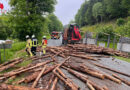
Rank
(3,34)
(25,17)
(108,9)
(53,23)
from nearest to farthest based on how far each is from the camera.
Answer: (25,17) < (3,34) < (108,9) < (53,23)

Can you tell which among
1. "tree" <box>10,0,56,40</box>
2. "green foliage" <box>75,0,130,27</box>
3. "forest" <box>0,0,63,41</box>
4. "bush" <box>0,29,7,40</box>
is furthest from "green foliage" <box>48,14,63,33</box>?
"tree" <box>10,0,56,40</box>

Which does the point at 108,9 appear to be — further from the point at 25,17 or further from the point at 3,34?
the point at 3,34

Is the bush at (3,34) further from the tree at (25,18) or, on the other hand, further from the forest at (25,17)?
the tree at (25,18)

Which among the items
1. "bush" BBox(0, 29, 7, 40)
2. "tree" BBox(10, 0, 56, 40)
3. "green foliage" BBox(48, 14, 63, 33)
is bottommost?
"bush" BBox(0, 29, 7, 40)

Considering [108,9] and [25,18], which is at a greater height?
[108,9]

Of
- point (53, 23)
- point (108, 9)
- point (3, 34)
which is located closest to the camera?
point (3, 34)

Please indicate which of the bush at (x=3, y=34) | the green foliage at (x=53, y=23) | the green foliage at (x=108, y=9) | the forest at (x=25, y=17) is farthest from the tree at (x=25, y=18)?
the green foliage at (x=53, y=23)

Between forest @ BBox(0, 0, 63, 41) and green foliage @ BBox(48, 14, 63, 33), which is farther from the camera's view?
green foliage @ BBox(48, 14, 63, 33)

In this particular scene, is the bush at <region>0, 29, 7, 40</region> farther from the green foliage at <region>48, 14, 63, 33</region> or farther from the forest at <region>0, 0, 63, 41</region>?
the green foliage at <region>48, 14, 63, 33</region>

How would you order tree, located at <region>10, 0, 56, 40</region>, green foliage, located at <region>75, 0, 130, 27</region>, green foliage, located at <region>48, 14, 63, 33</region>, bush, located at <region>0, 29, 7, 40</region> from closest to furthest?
tree, located at <region>10, 0, 56, 40</region>
bush, located at <region>0, 29, 7, 40</region>
green foliage, located at <region>75, 0, 130, 27</region>
green foliage, located at <region>48, 14, 63, 33</region>

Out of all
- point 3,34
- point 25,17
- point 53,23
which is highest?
point 53,23

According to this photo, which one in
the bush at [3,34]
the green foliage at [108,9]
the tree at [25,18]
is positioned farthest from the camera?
the green foliage at [108,9]

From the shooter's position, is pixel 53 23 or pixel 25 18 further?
pixel 53 23

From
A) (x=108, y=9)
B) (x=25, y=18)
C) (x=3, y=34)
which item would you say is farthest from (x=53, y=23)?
A: (x=25, y=18)
